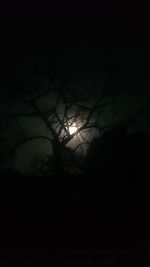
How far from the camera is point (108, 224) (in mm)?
15789

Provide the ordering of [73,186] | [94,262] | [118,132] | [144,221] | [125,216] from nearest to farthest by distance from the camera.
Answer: [94,262] < [144,221] < [125,216] < [73,186] < [118,132]

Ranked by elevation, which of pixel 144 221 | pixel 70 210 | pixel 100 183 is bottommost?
pixel 144 221

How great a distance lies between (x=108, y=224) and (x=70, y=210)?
1.81m

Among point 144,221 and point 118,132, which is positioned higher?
point 118,132

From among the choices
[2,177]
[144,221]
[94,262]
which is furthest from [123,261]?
[2,177]

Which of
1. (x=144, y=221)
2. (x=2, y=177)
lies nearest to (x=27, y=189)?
(x=2, y=177)

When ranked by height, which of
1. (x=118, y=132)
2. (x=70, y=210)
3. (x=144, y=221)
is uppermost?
(x=118, y=132)

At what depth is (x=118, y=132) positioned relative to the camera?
63.9ft

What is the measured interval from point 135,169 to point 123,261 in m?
9.48

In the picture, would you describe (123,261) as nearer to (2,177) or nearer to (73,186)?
(73,186)

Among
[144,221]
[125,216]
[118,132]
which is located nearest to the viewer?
[144,221]

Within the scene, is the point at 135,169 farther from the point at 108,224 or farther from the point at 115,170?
the point at 108,224

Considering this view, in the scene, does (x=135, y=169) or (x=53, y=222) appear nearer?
(x=53, y=222)

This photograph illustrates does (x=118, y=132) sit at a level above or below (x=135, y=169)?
above
